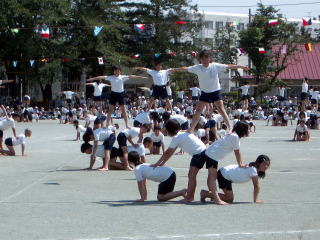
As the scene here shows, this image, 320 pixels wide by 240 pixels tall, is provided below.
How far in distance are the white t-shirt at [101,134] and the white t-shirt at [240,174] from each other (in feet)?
17.2

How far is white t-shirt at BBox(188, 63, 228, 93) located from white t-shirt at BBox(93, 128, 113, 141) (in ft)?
7.89

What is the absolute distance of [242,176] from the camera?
9.53 meters

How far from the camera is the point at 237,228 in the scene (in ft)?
24.5

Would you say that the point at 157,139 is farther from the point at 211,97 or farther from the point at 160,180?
the point at 160,180

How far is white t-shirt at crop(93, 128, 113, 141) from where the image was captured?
563 inches

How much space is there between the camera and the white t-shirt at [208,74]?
13633 mm

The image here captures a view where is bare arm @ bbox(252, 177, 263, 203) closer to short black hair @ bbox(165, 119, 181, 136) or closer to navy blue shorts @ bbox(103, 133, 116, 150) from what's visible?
short black hair @ bbox(165, 119, 181, 136)

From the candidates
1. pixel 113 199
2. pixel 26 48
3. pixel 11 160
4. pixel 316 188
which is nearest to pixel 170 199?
pixel 113 199

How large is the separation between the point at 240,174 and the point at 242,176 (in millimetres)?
42

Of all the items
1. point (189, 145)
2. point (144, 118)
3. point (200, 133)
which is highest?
point (144, 118)

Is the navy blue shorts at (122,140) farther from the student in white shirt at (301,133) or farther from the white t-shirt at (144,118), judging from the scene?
the student in white shirt at (301,133)

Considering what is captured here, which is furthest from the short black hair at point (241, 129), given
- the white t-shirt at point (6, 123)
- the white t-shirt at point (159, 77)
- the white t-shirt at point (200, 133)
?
the white t-shirt at point (6, 123)

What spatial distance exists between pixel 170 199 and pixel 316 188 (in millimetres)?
3092

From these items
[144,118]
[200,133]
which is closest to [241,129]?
[144,118]
